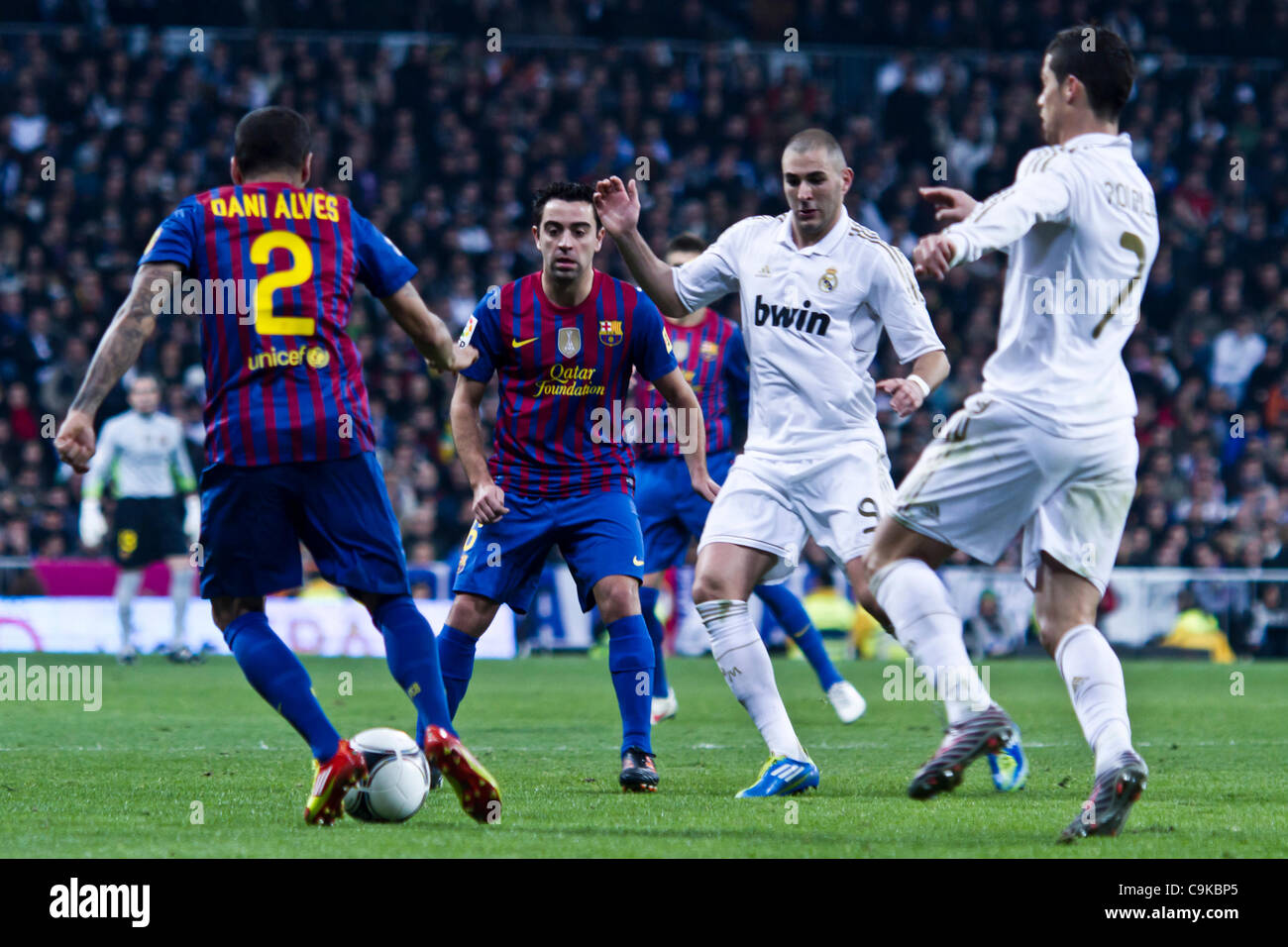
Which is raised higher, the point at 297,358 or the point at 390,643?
the point at 297,358

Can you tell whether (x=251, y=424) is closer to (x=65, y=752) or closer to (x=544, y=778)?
(x=544, y=778)

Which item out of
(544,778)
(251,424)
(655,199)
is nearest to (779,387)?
(544,778)

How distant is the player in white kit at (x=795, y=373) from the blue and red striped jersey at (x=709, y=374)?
306 cm

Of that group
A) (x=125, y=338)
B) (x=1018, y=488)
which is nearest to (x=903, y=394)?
(x=1018, y=488)

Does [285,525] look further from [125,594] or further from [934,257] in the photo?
[125,594]

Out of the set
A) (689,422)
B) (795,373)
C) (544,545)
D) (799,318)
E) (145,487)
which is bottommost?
(544,545)

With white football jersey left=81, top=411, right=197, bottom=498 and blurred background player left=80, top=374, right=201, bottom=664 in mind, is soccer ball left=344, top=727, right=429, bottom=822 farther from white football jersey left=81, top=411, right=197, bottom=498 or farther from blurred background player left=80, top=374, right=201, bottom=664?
white football jersey left=81, top=411, right=197, bottom=498

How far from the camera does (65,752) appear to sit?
25.3 ft

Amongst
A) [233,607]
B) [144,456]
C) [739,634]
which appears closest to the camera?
[233,607]

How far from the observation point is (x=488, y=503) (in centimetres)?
643

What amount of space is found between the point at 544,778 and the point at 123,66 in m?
15.7

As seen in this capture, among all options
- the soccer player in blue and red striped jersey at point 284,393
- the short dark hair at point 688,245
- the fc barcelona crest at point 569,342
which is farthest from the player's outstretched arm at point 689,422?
the short dark hair at point 688,245

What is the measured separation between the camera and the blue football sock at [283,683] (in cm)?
529

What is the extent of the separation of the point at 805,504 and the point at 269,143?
250cm
